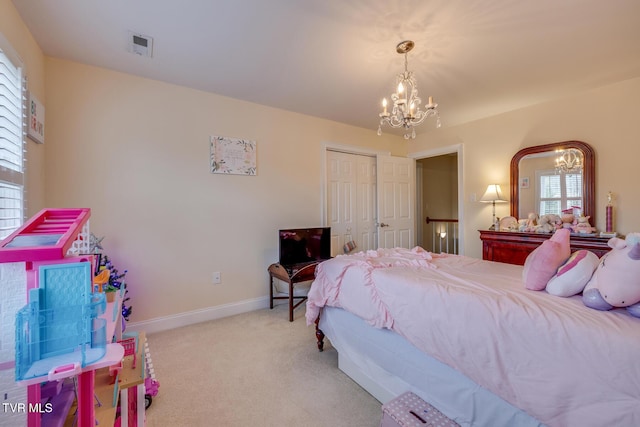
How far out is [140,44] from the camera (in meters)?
2.08

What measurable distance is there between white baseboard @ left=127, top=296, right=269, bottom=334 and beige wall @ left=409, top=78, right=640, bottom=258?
309cm

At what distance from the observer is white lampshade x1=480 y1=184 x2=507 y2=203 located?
11.2 ft

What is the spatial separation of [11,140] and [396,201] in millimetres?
4247

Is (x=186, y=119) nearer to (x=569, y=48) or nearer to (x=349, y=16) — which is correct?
(x=349, y=16)

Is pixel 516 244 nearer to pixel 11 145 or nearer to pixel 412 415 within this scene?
pixel 412 415

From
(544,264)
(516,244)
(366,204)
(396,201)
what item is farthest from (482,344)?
(396,201)

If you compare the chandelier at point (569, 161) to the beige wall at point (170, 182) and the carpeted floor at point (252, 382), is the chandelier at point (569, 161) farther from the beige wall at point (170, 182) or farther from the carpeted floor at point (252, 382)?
the carpeted floor at point (252, 382)

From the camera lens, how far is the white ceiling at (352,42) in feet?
5.65

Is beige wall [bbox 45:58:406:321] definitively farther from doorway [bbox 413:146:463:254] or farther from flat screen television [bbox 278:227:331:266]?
doorway [bbox 413:146:463:254]

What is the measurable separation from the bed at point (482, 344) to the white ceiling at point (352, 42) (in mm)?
Answer: 1710

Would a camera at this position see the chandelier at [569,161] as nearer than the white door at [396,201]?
Yes

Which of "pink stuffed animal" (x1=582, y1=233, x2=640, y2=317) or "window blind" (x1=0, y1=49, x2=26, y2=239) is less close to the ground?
"window blind" (x1=0, y1=49, x2=26, y2=239)

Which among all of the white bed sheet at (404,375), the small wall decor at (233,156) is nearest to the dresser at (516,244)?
the white bed sheet at (404,375)

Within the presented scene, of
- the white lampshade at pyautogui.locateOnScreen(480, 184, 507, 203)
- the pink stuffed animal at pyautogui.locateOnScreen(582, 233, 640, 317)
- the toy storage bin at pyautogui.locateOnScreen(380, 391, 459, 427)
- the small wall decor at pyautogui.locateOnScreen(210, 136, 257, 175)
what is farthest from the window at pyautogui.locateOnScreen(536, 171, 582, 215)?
the small wall decor at pyautogui.locateOnScreen(210, 136, 257, 175)
